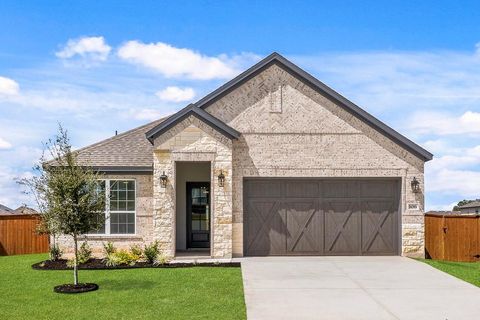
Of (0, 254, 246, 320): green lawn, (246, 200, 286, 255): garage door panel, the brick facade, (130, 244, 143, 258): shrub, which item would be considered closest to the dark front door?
the brick facade

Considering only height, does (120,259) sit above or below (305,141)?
below

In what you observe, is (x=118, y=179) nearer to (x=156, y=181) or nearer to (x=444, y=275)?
(x=156, y=181)

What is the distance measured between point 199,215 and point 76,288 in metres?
8.79

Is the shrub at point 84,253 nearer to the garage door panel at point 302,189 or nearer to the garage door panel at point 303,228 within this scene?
the garage door panel at point 303,228

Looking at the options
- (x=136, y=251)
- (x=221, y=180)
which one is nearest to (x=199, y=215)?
(x=221, y=180)

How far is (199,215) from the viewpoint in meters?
22.4

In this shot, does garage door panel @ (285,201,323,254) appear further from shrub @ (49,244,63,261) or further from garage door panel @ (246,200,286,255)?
shrub @ (49,244,63,261)

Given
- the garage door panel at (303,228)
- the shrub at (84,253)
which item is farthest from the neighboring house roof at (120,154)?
the garage door panel at (303,228)

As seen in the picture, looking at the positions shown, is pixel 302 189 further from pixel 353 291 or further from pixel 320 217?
pixel 353 291

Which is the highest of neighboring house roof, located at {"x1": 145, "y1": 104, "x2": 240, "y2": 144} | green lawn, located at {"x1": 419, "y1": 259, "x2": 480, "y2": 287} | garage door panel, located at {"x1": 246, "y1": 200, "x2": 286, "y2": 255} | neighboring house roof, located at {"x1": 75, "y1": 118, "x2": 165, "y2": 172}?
neighboring house roof, located at {"x1": 145, "y1": 104, "x2": 240, "y2": 144}

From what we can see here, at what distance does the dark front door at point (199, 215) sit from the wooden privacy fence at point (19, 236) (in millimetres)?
6595

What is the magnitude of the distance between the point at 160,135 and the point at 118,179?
8.34 ft

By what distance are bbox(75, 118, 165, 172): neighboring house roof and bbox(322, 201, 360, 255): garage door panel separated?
656cm

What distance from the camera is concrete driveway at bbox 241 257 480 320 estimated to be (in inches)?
452
